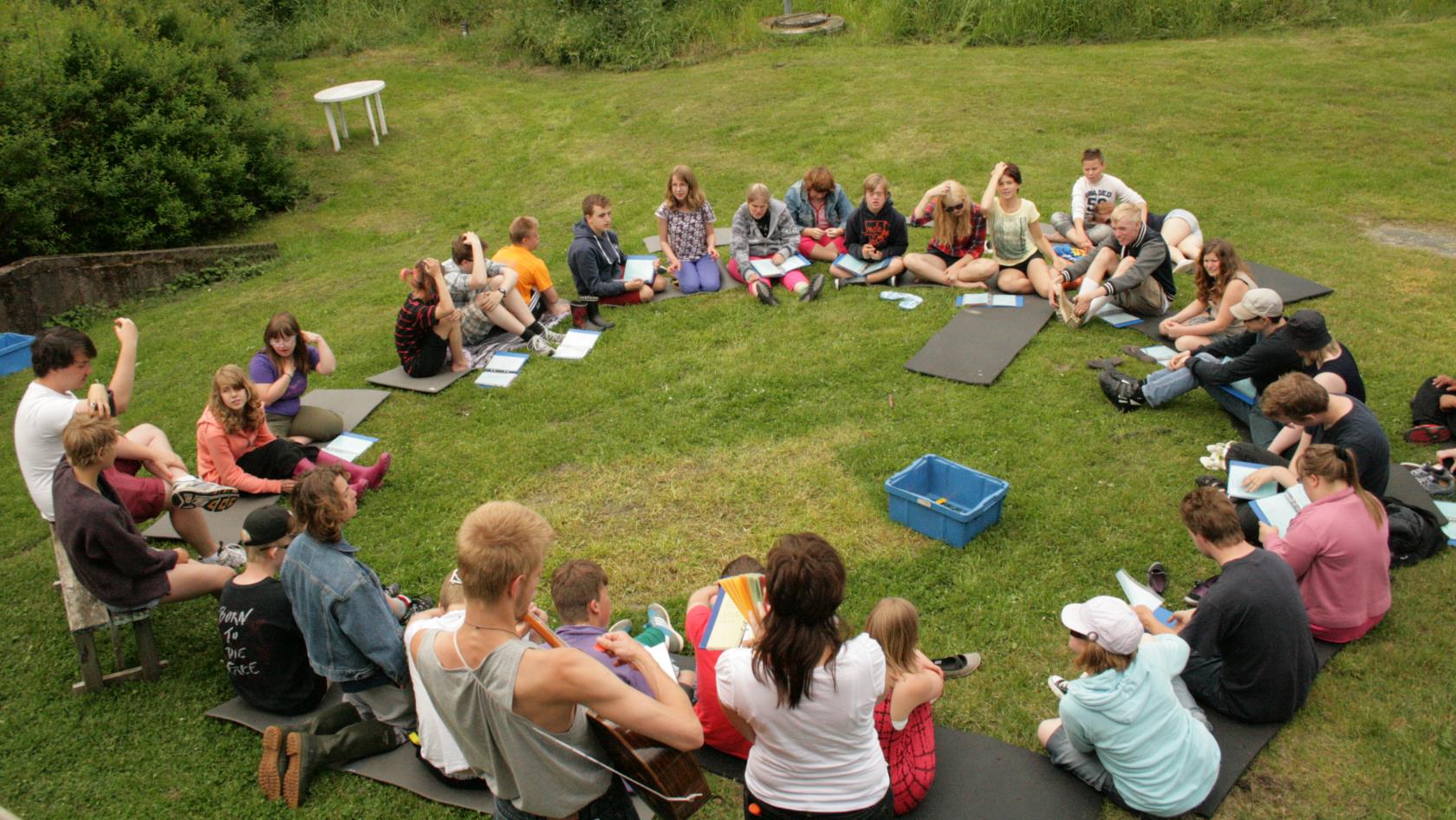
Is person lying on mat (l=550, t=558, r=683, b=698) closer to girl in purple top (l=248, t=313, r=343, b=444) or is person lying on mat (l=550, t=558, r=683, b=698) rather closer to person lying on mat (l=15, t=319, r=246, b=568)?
person lying on mat (l=15, t=319, r=246, b=568)

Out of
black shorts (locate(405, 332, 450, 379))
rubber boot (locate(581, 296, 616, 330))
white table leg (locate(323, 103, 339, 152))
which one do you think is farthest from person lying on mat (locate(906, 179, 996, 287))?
white table leg (locate(323, 103, 339, 152))

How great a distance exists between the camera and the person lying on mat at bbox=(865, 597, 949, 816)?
3895mm

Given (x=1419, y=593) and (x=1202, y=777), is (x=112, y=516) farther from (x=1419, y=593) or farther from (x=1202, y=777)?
(x=1419, y=593)

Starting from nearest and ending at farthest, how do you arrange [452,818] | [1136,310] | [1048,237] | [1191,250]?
[452,818], [1136,310], [1191,250], [1048,237]

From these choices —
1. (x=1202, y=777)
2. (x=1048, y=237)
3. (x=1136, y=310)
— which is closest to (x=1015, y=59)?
(x=1048, y=237)

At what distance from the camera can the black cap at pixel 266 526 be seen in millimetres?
4551

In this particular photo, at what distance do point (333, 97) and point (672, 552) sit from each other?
12.7 metres

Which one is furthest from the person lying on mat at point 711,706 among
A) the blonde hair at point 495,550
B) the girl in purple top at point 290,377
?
the girl in purple top at point 290,377

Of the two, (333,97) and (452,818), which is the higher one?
(333,97)

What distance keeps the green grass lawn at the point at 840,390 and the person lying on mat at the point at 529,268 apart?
0.68 meters

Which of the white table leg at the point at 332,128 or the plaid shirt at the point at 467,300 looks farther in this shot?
the white table leg at the point at 332,128

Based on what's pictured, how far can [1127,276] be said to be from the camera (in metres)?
8.39

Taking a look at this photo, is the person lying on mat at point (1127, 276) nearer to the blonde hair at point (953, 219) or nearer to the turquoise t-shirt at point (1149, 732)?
the blonde hair at point (953, 219)

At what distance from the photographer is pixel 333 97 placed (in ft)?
50.8
